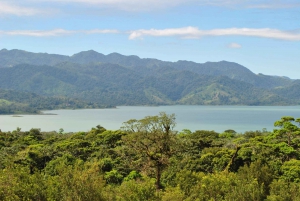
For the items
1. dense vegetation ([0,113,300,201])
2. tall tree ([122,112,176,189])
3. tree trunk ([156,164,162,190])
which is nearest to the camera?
dense vegetation ([0,113,300,201])

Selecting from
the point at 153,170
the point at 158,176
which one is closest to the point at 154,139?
the point at 158,176

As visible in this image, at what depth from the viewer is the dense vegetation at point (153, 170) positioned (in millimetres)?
17906

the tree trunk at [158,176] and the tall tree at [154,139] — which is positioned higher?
the tall tree at [154,139]

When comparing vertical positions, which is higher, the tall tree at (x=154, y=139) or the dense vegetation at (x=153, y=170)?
the tall tree at (x=154, y=139)

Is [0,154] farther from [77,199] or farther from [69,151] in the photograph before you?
[77,199]

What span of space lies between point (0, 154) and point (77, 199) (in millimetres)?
19098

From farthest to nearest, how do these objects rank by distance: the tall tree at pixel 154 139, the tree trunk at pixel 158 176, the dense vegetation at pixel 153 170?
the tall tree at pixel 154 139, the tree trunk at pixel 158 176, the dense vegetation at pixel 153 170

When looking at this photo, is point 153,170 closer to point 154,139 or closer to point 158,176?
point 158,176

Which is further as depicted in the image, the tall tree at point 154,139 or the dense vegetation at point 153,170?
the tall tree at point 154,139

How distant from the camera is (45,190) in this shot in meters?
17.9

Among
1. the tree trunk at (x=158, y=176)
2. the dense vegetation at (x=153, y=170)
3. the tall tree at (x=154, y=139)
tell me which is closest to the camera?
the dense vegetation at (x=153, y=170)

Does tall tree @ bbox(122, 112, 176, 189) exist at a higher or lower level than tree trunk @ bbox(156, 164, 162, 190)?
higher

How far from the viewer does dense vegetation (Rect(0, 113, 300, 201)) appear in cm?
1791

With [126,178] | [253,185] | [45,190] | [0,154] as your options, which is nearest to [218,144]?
[126,178]
